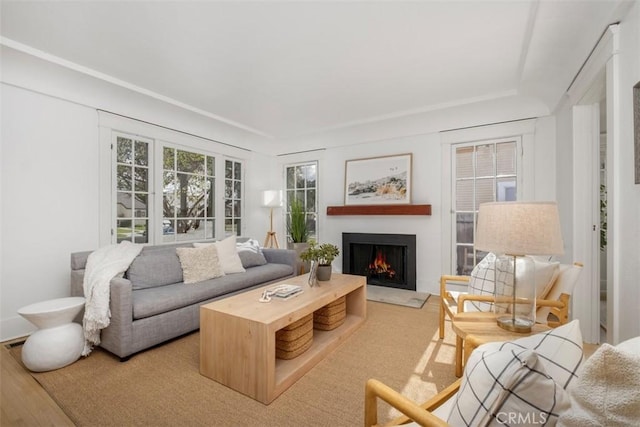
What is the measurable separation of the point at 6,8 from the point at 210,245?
2.34 metres

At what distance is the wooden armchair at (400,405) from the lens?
33.9 inches

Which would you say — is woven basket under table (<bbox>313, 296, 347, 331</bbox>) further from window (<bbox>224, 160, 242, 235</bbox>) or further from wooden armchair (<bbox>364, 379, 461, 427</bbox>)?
window (<bbox>224, 160, 242, 235</bbox>)

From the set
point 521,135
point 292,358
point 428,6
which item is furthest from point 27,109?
point 521,135

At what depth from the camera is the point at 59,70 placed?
102 inches

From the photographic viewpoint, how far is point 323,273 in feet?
9.02

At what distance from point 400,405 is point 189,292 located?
2.19 meters

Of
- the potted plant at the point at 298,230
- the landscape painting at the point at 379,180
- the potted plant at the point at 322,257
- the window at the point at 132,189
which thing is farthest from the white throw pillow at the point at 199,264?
the landscape painting at the point at 379,180

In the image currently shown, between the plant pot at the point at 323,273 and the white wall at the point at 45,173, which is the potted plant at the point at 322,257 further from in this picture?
the white wall at the point at 45,173

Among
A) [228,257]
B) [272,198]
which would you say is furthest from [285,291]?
[272,198]

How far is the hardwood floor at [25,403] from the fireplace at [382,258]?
3503mm

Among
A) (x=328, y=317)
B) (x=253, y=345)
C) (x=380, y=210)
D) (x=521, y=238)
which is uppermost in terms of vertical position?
(x=380, y=210)

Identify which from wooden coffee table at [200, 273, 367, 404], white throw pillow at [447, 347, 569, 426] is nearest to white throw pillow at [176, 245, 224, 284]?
wooden coffee table at [200, 273, 367, 404]

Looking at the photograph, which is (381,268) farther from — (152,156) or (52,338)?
(52,338)

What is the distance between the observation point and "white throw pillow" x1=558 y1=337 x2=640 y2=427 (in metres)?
0.55
